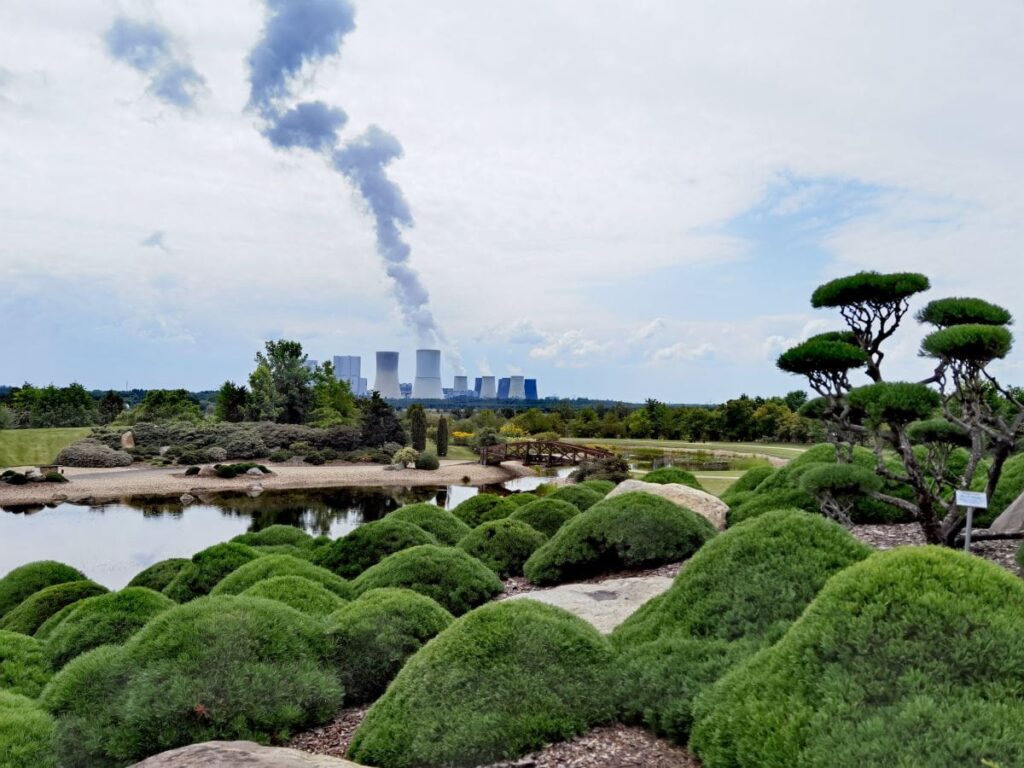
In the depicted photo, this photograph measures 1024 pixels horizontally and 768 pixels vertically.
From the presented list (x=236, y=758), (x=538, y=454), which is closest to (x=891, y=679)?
(x=236, y=758)

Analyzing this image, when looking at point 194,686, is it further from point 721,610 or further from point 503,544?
point 503,544

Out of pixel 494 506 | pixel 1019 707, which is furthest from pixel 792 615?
pixel 494 506

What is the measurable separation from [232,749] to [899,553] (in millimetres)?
3307

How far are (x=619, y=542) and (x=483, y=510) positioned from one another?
14.3ft

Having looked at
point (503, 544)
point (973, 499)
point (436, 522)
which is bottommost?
point (503, 544)

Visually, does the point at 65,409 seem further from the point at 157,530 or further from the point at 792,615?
the point at 792,615

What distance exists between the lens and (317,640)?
5.42m

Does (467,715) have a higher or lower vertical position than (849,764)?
lower

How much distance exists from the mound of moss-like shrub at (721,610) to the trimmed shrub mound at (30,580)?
25.5 feet

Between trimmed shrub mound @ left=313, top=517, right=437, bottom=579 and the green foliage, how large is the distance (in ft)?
2.01

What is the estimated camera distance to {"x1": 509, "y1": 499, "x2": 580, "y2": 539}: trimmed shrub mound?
11.5 metres

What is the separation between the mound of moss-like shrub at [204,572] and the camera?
8.52 metres

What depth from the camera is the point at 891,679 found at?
3.24 meters

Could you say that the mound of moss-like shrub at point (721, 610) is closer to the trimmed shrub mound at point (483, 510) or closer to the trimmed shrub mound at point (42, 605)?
the trimmed shrub mound at point (42, 605)
